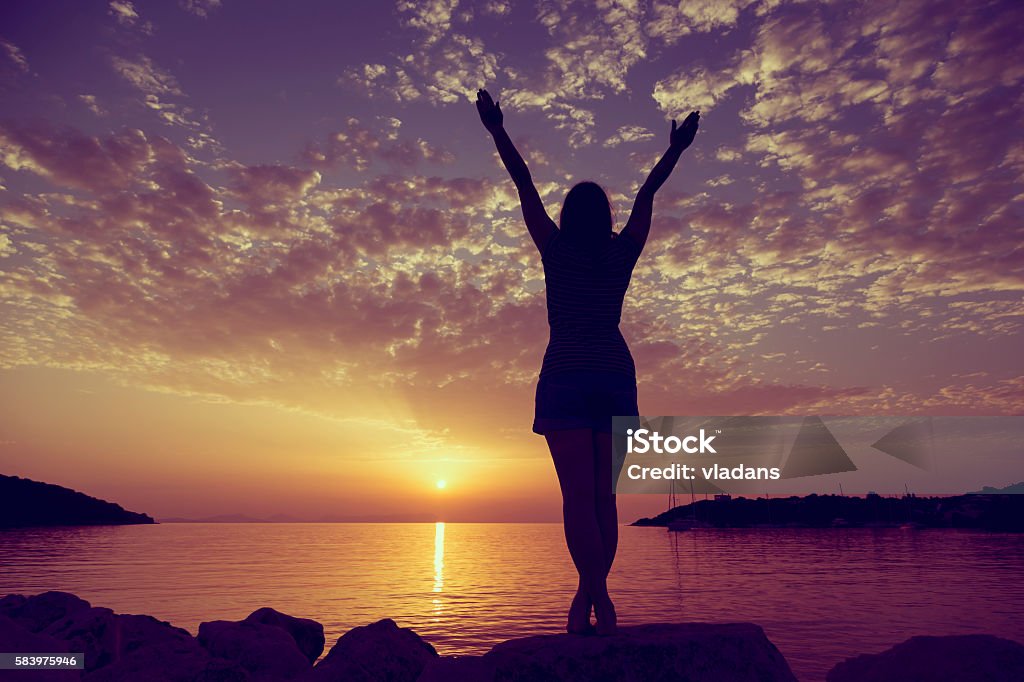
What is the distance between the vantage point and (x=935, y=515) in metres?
164

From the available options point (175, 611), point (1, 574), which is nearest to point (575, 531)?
point (175, 611)

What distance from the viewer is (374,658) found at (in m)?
8.09

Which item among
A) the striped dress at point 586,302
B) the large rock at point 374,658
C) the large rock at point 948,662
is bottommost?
the large rock at point 374,658

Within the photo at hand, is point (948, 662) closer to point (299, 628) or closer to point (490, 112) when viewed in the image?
point (490, 112)

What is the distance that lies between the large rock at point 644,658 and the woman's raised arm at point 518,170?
111 inches

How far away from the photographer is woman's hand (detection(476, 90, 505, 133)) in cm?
439

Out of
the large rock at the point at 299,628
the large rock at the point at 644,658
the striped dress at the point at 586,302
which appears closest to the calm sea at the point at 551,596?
the large rock at the point at 299,628

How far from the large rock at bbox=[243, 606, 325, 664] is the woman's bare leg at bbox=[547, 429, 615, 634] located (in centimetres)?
889

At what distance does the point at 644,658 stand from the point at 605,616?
44 centimetres

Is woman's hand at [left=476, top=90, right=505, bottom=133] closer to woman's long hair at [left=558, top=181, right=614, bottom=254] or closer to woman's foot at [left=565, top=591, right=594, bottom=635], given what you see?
woman's long hair at [left=558, top=181, right=614, bottom=254]

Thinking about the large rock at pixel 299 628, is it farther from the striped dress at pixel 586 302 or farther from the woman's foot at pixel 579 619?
the striped dress at pixel 586 302

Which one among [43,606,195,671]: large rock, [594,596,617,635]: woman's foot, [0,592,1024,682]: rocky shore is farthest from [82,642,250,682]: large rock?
[594,596,617,635]: woman's foot

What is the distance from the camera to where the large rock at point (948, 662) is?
573cm

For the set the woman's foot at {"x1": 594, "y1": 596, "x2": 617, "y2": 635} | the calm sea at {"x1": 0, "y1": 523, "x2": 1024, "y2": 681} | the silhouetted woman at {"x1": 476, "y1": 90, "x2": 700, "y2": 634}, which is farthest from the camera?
the calm sea at {"x1": 0, "y1": 523, "x2": 1024, "y2": 681}
